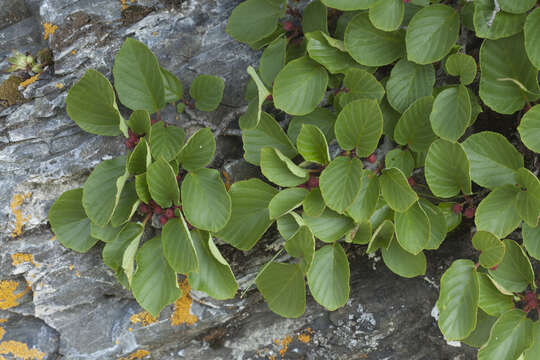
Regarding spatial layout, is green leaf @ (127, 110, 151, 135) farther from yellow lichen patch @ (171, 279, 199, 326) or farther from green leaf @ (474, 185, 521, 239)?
green leaf @ (474, 185, 521, 239)

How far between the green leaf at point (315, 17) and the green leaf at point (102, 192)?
727mm

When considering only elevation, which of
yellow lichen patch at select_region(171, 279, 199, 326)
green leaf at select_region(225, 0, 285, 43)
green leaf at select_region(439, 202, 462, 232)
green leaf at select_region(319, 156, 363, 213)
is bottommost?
yellow lichen patch at select_region(171, 279, 199, 326)

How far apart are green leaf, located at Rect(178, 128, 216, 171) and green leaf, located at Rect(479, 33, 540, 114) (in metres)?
0.80

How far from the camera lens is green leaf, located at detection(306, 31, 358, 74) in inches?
49.7

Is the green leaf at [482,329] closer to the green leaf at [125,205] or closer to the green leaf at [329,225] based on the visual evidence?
the green leaf at [329,225]

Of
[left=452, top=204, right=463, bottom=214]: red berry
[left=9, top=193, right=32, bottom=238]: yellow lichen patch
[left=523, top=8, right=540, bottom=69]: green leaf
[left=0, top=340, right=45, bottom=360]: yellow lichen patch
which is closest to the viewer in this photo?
[left=523, top=8, right=540, bottom=69]: green leaf

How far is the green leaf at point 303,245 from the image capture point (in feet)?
3.83

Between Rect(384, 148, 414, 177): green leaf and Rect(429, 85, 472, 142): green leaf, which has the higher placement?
Rect(429, 85, 472, 142): green leaf

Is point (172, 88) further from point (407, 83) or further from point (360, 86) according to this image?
point (407, 83)

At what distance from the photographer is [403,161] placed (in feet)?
4.25

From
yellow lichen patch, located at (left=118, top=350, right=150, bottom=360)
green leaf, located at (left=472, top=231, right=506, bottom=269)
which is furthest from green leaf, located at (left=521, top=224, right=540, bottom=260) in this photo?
yellow lichen patch, located at (left=118, top=350, right=150, bottom=360)

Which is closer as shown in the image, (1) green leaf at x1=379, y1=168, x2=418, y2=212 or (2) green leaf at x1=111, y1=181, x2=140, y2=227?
(1) green leaf at x1=379, y1=168, x2=418, y2=212

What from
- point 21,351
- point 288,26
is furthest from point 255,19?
point 21,351

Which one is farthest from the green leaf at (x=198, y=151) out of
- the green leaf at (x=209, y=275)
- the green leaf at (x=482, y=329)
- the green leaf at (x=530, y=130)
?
the green leaf at (x=482, y=329)
